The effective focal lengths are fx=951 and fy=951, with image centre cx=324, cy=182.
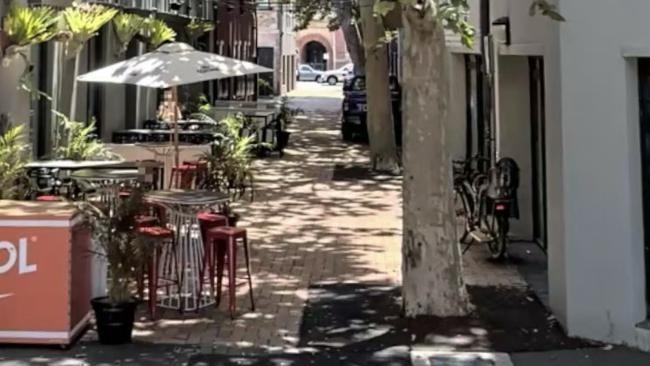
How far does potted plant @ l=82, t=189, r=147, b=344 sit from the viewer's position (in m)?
7.08

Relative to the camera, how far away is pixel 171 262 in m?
8.53

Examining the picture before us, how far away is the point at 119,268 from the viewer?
23.3ft

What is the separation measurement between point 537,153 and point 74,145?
6.40 m

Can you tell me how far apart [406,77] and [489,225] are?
10.4 ft

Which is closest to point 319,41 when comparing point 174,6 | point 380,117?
point 174,6

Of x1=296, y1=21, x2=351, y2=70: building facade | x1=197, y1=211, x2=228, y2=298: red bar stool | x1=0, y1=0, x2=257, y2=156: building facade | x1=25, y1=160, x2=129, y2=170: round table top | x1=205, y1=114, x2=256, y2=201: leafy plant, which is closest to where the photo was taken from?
x1=197, y1=211, x2=228, y2=298: red bar stool

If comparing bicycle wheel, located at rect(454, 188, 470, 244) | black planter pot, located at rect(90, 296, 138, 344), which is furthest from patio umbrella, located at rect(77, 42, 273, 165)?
black planter pot, located at rect(90, 296, 138, 344)

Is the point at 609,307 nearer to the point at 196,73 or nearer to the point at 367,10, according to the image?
the point at 196,73

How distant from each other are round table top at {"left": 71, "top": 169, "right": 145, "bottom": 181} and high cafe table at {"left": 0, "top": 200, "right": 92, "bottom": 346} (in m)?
3.69

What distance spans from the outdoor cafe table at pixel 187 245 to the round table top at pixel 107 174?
228cm

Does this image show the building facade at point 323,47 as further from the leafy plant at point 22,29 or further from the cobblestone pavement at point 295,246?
the leafy plant at point 22,29

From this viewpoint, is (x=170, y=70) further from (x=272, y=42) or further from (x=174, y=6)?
(x=272, y=42)

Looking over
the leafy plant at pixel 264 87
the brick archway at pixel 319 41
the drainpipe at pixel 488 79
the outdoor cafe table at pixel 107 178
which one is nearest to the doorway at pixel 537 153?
the drainpipe at pixel 488 79

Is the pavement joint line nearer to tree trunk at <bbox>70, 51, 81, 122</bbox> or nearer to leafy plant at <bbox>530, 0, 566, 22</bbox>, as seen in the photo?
leafy plant at <bbox>530, 0, 566, 22</bbox>
